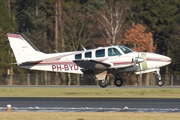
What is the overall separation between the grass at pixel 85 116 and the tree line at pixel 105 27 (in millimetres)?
47004

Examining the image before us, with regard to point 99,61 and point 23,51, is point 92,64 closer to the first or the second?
point 99,61

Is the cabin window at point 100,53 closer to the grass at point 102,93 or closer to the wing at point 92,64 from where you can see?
the wing at point 92,64

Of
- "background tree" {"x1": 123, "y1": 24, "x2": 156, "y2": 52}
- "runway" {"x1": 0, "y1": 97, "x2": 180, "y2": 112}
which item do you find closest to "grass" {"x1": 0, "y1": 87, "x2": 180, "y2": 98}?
"runway" {"x1": 0, "y1": 97, "x2": 180, "y2": 112}

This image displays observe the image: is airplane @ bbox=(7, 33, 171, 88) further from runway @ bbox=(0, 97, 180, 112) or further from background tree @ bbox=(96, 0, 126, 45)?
background tree @ bbox=(96, 0, 126, 45)

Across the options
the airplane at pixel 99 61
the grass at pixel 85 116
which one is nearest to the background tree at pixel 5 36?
the airplane at pixel 99 61

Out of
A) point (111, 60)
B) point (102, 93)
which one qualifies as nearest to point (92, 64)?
point (111, 60)

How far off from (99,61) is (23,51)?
6.29m

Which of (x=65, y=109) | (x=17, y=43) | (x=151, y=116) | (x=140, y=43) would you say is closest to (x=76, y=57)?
(x=17, y=43)

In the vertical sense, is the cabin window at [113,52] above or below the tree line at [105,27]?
below

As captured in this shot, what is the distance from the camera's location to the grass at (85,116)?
2383 centimetres

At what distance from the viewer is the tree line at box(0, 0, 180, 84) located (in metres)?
75.1

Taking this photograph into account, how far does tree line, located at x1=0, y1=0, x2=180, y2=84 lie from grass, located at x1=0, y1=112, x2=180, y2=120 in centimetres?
4700

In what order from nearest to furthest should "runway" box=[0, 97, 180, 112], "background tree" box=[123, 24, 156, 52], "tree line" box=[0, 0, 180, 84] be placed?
1. "runway" box=[0, 97, 180, 112]
2. "background tree" box=[123, 24, 156, 52]
3. "tree line" box=[0, 0, 180, 84]

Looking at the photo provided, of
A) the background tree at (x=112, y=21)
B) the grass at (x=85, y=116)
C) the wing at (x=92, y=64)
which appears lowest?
the grass at (x=85, y=116)
